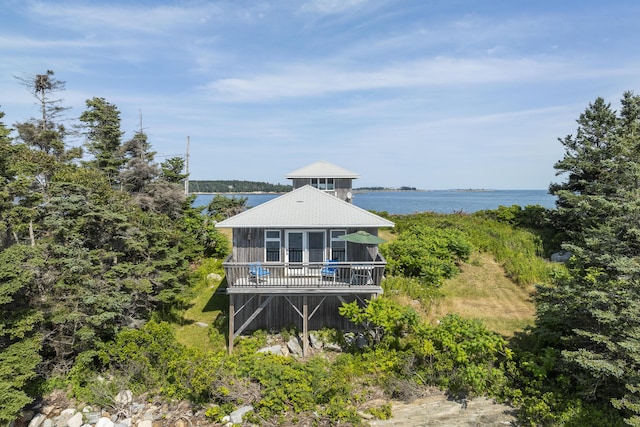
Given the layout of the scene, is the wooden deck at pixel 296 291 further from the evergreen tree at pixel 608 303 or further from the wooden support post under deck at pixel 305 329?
the evergreen tree at pixel 608 303

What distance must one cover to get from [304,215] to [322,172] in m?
13.2

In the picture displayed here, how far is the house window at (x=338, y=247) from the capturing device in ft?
51.0

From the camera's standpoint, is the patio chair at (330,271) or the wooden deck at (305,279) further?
the patio chair at (330,271)

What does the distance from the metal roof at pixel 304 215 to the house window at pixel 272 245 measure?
2.20 ft

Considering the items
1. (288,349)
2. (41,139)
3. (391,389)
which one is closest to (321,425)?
(391,389)

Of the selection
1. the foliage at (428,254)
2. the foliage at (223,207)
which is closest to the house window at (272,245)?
the foliage at (428,254)

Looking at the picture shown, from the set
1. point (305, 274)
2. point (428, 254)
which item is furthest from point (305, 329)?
point (428, 254)

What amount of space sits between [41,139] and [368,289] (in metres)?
22.1

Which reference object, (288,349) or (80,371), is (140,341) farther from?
(288,349)

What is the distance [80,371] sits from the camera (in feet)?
42.1

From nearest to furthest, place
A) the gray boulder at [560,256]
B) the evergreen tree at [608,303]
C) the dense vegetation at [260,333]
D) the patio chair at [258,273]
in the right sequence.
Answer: the evergreen tree at [608,303]
the dense vegetation at [260,333]
the patio chair at [258,273]
the gray boulder at [560,256]

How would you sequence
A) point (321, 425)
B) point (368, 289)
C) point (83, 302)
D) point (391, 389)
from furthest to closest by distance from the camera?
point (368, 289) < point (83, 302) < point (391, 389) < point (321, 425)

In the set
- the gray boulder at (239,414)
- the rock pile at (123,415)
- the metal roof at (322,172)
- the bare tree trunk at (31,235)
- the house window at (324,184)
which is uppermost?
the metal roof at (322,172)

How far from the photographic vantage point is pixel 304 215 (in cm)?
1557
